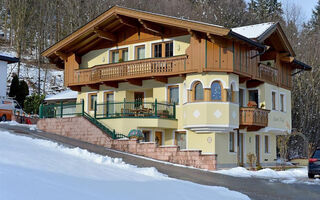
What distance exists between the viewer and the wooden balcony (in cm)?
2488

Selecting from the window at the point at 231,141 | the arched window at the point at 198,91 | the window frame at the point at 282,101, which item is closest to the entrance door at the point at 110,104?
the arched window at the point at 198,91

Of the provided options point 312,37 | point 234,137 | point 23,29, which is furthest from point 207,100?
point 23,29

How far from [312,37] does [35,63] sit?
34.0m

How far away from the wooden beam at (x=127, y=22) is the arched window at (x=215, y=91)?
262 inches

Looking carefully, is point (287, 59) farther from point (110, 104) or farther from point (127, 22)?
point (110, 104)

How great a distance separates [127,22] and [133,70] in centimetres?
304

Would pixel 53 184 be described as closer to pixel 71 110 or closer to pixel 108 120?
pixel 108 120

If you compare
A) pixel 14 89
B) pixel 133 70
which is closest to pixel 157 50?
pixel 133 70

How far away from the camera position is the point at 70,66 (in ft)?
100

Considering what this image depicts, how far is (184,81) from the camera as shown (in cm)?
2533

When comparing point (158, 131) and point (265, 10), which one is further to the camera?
point (265, 10)

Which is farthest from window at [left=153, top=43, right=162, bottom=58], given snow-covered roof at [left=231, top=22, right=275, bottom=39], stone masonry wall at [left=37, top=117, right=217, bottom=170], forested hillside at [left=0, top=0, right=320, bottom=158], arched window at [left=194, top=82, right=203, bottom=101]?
forested hillside at [left=0, top=0, right=320, bottom=158]

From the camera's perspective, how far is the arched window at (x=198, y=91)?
24250mm

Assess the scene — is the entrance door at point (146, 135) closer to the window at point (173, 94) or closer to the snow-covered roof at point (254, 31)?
the window at point (173, 94)
